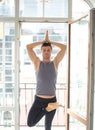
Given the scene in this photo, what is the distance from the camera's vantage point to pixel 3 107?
489cm

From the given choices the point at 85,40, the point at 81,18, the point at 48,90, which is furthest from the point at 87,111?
the point at 81,18

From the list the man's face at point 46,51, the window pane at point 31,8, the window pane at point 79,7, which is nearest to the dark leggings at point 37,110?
the man's face at point 46,51

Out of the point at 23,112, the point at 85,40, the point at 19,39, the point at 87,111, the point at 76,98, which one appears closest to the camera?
the point at 87,111

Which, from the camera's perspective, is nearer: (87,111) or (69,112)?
(87,111)

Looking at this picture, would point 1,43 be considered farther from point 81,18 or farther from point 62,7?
point 81,18

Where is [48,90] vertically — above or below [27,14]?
below

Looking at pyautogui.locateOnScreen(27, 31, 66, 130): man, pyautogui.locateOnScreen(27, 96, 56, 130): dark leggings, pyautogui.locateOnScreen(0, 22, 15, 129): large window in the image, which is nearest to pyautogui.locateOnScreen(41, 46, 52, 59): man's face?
pyautogui.locateOnScreen(27, 31, 66, 130): man

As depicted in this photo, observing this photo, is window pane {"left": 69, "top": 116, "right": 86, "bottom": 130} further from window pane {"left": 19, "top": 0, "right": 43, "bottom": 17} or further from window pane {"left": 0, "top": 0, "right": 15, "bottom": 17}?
window pane {"left": 0, "top": 0, "right": 15, "bottom": 17}

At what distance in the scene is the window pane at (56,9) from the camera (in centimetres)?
488

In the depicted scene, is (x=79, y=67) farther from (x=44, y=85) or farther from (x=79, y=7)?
(x=79, y=7)

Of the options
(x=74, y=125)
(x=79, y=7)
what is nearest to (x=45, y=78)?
(x=74, y=125)

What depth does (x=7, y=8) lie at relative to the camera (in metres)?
4.85

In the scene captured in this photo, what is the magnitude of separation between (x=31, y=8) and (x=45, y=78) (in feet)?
5.42

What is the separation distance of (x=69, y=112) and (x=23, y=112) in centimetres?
211
